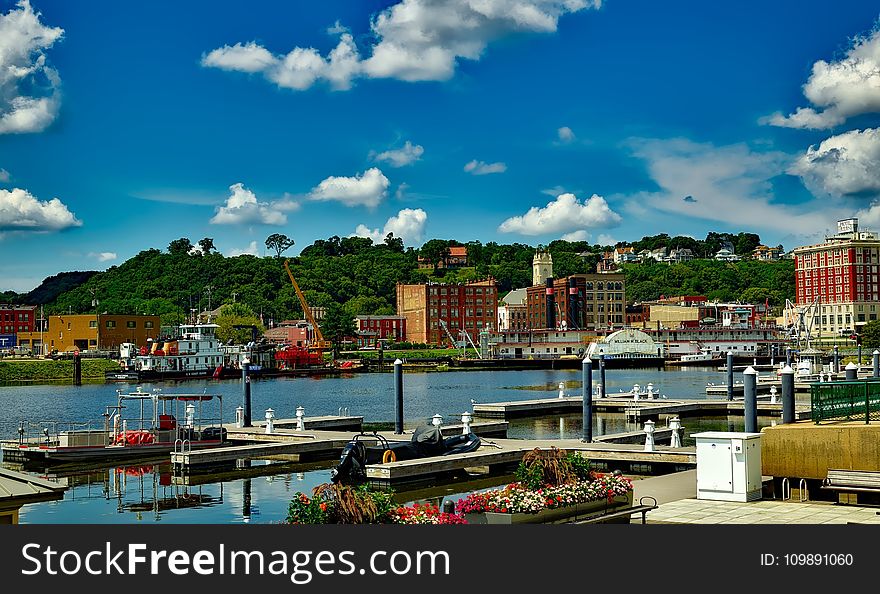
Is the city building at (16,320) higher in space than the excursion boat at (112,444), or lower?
higher

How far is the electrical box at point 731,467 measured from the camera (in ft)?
61.1

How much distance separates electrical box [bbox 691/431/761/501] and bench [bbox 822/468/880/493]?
125 centimetres

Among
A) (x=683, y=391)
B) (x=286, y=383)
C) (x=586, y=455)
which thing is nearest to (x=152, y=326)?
(x=286, y=383)

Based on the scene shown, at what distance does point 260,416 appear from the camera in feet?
214

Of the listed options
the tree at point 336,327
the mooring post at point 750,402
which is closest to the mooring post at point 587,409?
Answer: the mooring post at point 750,402

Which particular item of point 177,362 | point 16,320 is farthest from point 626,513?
point 16,320

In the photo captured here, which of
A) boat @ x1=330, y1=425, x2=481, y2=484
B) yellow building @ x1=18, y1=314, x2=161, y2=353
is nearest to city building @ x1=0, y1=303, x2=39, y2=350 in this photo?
yellow building @ x1=18, y1=314, x2=161, y2=353

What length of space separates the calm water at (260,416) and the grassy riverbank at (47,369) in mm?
15035

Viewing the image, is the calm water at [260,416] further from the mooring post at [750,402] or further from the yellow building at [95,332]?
the yellow building at [95,332]

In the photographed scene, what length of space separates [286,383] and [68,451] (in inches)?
3147

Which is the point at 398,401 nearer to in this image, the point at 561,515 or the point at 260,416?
the point at 561,515

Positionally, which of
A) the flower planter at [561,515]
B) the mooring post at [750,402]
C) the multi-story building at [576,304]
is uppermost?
the multi-story building at [576,304]

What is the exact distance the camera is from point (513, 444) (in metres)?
34.4

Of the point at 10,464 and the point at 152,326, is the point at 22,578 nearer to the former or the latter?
the point at 10,464
